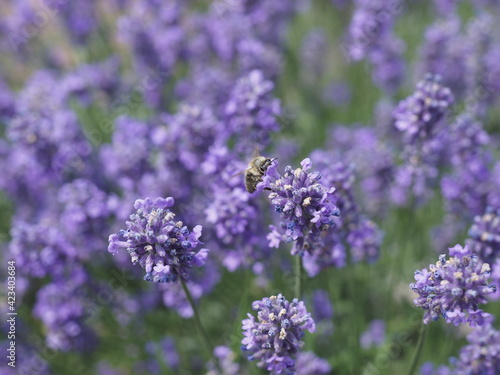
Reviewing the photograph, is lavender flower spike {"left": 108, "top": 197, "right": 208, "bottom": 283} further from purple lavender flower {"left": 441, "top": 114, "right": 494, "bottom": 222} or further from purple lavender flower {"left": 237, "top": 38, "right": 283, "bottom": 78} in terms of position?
purple lavender flower {"left": 237, "top": 38, "right": 283, "bottom": 78}

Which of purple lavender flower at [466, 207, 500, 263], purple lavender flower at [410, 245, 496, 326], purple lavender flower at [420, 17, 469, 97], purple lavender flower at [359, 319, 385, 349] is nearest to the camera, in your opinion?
purple lavender flower at [410, 245, 496, 326]

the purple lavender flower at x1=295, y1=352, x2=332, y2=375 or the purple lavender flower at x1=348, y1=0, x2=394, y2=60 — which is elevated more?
the purple lavender flower at x1=348, y1=0, x2=394, y2=60

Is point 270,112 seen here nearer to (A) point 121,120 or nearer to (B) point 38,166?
(A) point 121,120

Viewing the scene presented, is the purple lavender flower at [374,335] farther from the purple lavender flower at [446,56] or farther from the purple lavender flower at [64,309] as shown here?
the purple lavender flower at [446,56]

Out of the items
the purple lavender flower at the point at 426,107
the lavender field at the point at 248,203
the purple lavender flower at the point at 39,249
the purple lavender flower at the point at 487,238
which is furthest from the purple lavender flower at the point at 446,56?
the purple lavender flower at the point at 39,249

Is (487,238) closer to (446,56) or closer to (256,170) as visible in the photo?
(256,170)

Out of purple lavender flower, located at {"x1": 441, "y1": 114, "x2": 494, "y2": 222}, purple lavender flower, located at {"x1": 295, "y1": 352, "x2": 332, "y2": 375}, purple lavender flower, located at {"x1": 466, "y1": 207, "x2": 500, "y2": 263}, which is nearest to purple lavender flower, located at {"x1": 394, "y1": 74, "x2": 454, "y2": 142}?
purple lavender flower, located at {"x1": 441, "y1": 114, "x2": 494, "y2": 222}

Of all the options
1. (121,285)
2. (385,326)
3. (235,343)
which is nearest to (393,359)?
(385,326)
